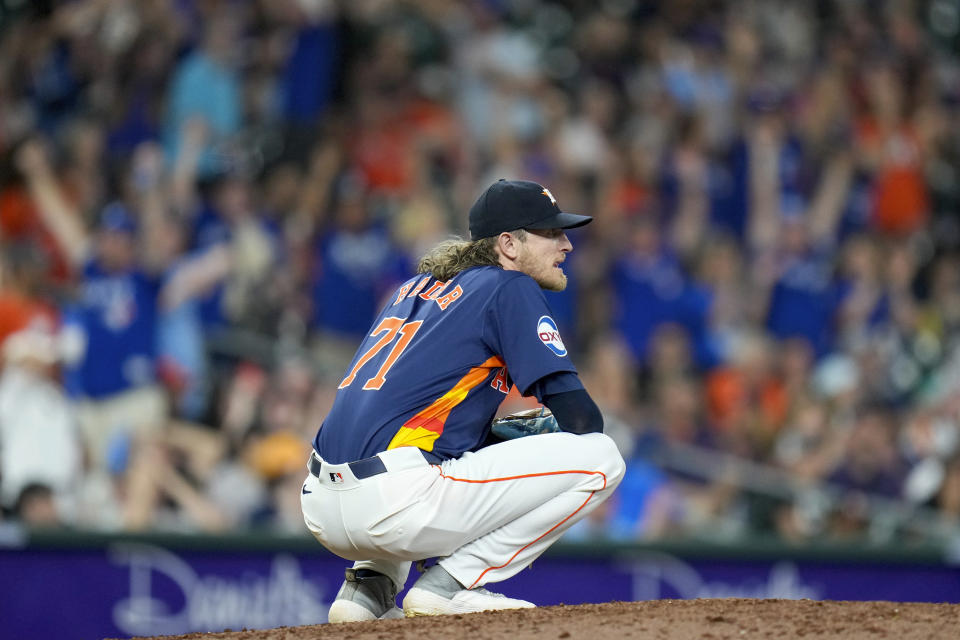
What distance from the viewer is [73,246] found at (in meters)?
7.36

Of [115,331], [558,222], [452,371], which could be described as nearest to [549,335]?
[452,371]

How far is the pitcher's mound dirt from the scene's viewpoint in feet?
10.9

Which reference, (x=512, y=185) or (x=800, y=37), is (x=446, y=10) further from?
(x=512, y=185)

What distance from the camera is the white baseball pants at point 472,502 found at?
362 cm

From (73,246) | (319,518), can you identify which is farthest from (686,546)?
(73,246)

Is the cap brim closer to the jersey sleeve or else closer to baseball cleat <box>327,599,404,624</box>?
the jersey sleeve

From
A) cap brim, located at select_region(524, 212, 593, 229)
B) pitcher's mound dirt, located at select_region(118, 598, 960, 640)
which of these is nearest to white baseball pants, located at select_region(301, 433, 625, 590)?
pitcher's mound dirt, located at select_region(118, 598, 960, 640)

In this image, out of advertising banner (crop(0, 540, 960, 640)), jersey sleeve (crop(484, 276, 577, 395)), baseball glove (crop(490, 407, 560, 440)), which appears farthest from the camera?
advertising banner (crop(0, 540, 960, 640))

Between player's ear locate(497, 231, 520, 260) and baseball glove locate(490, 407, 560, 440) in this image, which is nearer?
player's ear locate(497, 231, 520, 260)

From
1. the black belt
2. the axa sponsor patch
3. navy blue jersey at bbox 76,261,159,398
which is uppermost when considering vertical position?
navy blue jersey at bbox 76,261,159,398

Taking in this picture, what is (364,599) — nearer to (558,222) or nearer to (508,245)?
(508,245)

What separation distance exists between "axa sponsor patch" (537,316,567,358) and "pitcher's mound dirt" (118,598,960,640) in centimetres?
79

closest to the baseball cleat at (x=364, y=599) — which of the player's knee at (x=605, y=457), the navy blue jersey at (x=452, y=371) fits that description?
the navy blue jersey at (x=452, y=371)

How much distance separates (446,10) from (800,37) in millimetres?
3416
